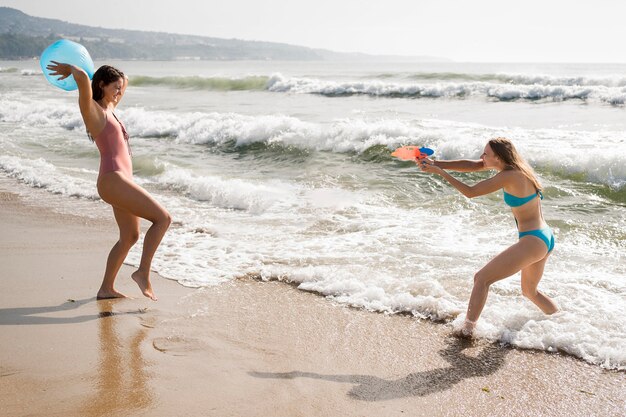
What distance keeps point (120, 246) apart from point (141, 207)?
529 millimetres

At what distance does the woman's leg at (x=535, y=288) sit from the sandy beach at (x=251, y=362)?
24.2 inches

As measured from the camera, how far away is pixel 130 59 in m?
136

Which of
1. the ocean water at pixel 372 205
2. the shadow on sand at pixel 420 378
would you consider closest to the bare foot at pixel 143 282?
the ocean water at pixel 372 205

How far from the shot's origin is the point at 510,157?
4.56 meters

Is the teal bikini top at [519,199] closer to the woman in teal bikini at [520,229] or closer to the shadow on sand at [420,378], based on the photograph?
the woman in teal bikini at [520,229]

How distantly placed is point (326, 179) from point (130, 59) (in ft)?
452

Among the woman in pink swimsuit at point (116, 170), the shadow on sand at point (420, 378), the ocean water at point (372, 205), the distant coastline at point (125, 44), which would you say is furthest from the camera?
the distant coastline at point (125, 44)

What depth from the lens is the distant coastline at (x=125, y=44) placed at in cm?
11938

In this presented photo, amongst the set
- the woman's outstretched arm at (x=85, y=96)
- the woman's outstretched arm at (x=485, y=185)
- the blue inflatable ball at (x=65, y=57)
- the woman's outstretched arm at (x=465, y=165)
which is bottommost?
the woman's outstretched arm at (x=485, y=185)

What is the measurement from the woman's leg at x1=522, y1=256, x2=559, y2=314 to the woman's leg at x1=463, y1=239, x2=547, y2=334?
16cm

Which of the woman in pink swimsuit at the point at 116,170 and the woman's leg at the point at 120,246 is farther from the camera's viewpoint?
the woman's leg at the point at 120,246

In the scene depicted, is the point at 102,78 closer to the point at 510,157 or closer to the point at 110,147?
the point at 110,147

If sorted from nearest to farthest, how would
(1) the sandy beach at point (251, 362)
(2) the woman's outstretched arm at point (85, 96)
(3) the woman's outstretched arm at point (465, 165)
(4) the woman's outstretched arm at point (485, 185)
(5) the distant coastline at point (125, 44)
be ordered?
(1) the sandy beach at point (251, 362), (2) the woman's outstretched arm at point (85, 96), (4) the woman's outstretched arm at point (485, 185), (3) the woman's outstretched arm at point (465, 165), (5) the distant coastline at point (125, 44)

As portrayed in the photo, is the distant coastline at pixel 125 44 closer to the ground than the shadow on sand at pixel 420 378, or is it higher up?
higher up
